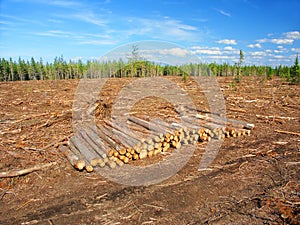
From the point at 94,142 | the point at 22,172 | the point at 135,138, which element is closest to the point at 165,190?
the point at 135,138

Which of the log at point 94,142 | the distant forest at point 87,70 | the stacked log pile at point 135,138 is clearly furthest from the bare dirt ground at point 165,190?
the distant forest at point 87,70

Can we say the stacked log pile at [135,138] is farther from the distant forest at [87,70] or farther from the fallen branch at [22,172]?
the distant forest at [87,70]

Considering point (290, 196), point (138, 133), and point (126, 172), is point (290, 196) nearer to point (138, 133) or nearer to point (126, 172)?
point (126, 172)

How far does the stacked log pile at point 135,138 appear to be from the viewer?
5492mm

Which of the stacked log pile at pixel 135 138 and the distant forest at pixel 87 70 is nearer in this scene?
the stacked log pile at pixel 135 138

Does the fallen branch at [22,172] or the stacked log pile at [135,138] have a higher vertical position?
the stacked log pile at [135,138]

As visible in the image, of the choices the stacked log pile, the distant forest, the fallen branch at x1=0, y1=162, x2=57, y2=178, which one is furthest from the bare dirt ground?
the distant forest

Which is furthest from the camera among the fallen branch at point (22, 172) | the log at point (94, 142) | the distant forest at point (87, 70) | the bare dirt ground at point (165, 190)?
the distant forest at point (87, 70)

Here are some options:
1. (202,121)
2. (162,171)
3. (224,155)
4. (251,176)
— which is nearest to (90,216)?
(162,171)

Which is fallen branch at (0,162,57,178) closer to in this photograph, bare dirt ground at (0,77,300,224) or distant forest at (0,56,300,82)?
bare dirt ground at (0,77,300,224)

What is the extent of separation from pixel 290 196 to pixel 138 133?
3.65 metres

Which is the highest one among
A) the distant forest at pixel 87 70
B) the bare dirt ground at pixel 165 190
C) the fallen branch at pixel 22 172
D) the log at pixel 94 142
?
the distant forest at pixel 87 70

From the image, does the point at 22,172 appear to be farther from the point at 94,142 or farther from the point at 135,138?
the point at 135,138

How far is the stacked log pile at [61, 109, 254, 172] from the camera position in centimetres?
549
